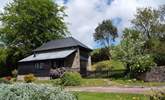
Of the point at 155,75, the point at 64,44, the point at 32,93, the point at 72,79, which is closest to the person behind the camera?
the point at 32,93

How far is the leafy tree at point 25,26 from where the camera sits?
219ft

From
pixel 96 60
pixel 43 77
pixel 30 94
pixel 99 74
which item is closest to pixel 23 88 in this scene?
pixel 30 94

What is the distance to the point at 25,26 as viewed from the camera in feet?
220

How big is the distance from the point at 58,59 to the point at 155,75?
19.0 meters

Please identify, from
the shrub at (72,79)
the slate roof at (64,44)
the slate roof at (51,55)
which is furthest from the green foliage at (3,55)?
the shrub at (72,79)

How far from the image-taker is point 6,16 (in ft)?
225

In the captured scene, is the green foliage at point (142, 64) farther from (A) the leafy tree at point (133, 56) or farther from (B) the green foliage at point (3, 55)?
(B) the green foliage at point (3, 55)

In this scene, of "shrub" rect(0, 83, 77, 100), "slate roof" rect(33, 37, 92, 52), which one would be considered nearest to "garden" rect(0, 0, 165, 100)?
"slate roof" rect(33, 37, 92, 52)

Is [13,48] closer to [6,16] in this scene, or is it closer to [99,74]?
[6,16]

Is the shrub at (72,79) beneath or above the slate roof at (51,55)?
beneath

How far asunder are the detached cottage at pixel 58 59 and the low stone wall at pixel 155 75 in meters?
15.2

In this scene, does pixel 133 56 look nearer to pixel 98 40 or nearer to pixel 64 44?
pixel 64 44

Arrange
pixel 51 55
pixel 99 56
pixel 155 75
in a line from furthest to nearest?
pixel 99 56 → pixel 51 55 → pixel 155 75

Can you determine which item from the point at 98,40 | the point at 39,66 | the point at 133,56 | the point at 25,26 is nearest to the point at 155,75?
the point at 133,56
